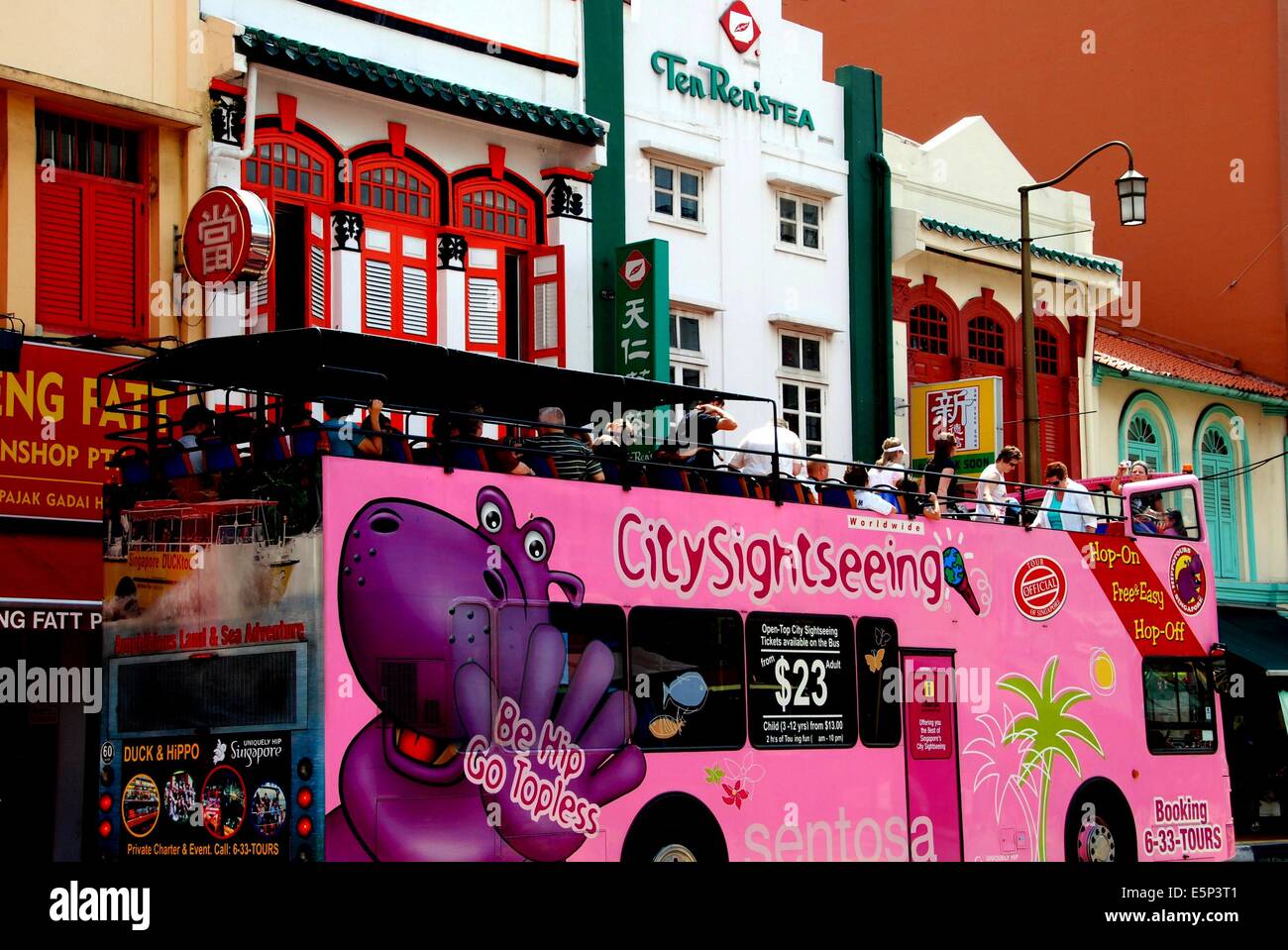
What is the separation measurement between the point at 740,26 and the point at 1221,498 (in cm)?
1411

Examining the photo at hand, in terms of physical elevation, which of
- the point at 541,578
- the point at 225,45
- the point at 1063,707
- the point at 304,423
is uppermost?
the point at 225,45

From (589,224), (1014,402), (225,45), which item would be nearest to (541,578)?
(225,45)

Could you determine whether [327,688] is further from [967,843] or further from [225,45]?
[225,45]

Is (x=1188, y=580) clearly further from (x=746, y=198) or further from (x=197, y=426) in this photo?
(x=197, y=426)

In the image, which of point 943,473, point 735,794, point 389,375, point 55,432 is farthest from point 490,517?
point 55,432

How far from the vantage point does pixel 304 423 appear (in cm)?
1210

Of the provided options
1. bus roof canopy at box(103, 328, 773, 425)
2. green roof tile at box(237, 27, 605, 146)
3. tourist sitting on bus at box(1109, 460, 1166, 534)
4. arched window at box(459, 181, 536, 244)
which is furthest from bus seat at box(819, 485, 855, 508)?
green roof tile at box(237, 27, 605, 146)

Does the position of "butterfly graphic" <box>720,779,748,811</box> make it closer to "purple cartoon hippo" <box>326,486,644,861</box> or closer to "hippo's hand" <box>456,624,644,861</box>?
"hippo's hand" <box>456,624,644,861</box>

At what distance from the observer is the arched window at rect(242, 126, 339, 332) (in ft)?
63.3

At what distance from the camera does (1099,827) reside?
58.7 feet

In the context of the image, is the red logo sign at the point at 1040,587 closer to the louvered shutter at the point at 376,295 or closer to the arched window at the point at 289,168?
the louvered shutter at the point at 376,295

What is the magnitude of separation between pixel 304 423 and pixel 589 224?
10741 mm

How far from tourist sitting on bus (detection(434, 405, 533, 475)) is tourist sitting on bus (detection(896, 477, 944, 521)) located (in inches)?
169

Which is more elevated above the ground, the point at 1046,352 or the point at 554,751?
the point at 1046,352
